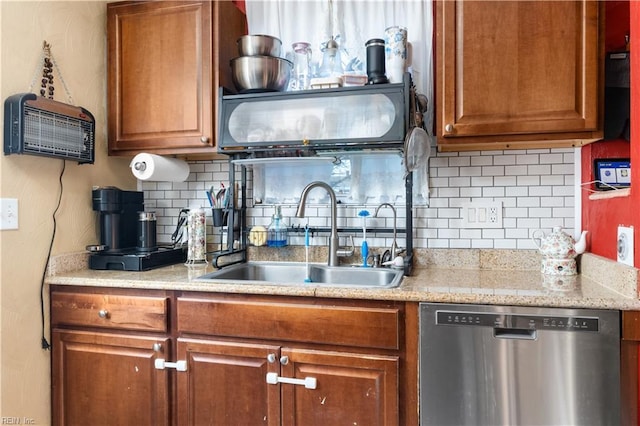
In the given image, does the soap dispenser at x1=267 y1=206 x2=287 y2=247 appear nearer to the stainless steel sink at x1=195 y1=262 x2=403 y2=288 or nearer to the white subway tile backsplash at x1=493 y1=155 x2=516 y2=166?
the stainless steel sink at x1=195 y1=262 x2=403 y2=288

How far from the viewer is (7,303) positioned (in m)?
1.66

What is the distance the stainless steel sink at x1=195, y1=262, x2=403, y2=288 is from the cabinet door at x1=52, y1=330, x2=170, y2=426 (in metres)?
0.41

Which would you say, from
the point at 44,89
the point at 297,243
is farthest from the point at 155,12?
the point at 297,243

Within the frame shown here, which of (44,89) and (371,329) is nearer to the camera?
(371,329)

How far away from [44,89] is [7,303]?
88 centimetres

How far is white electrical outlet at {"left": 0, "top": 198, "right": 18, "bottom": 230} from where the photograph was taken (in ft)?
5.31

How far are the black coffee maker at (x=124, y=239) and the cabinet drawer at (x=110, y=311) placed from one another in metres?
0.21

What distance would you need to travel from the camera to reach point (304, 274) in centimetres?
208

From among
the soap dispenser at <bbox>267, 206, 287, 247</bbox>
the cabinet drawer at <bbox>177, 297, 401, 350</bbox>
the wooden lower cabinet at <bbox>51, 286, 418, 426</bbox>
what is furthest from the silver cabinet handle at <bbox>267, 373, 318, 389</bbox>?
the soap dispenser at <bbox>267, 206, 287, 247</bbox>

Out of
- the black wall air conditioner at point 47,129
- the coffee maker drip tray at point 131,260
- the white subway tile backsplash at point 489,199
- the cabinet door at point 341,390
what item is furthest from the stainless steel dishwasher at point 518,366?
the black wall air conditioner at point 47,129

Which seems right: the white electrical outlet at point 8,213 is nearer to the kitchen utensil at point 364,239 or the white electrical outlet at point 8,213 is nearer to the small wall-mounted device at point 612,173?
the kitchen utensil at point 364,239

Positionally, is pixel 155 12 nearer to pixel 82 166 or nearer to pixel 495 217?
pixel 82 166

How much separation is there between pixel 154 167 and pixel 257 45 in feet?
2.37

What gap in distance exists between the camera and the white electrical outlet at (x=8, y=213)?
1.62 metres
